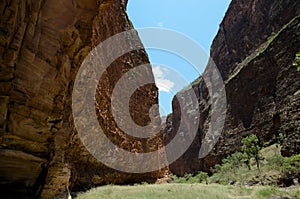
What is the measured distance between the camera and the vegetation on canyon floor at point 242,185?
13828mm

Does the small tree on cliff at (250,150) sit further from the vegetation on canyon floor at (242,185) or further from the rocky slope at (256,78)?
the rocky slope at (256,78)

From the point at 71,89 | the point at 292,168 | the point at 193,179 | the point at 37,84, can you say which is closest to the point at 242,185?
the point at 292,168

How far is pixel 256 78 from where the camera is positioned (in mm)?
49656

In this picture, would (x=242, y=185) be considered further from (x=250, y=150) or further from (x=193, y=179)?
(x=193, y=179)

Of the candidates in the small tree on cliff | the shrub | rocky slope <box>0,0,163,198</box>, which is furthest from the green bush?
rocky slope <box>0,0,163,198</box>

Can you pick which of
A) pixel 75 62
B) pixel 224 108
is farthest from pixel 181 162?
pixel 75 62

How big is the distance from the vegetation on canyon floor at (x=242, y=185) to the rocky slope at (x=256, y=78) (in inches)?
140

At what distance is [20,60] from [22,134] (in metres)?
1.67

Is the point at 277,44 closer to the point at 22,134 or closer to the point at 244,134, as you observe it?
the point at 244,134

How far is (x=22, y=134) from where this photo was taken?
576 centimetres

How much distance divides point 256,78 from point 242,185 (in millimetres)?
30948

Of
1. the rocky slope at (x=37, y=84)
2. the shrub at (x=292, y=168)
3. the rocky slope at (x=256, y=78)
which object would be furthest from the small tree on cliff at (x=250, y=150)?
the rocky slope at (x=37, y=84)

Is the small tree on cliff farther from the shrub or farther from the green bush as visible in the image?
the shrub

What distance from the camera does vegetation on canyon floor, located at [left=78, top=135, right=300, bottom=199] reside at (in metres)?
13.8
